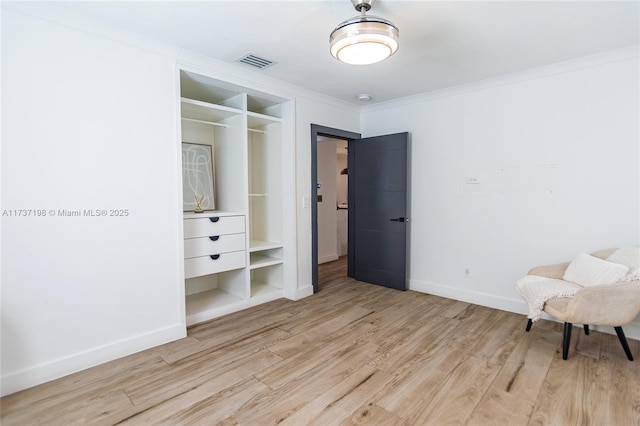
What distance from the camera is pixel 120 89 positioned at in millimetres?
2523

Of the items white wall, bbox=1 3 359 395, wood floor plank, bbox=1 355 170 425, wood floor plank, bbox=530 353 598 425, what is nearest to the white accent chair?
wood floor plank, bbox=530 353 598 425

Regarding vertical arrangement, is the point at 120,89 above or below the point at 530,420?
above

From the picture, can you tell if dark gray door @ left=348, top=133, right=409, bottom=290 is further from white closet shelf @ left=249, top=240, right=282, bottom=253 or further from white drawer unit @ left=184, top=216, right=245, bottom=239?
white drawer unit @ left=184, top=216, right=245, bottom=239

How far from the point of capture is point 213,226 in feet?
10.9

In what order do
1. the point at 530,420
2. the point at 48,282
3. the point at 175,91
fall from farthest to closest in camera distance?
the point at 175,91
the point at 48,282
the point at 530,420

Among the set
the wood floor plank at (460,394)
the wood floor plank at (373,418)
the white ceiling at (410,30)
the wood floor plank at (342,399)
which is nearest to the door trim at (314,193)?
the white ceiling at (410,30)

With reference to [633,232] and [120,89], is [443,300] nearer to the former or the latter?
[633,232]

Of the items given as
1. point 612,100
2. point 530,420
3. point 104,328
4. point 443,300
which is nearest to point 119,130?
point 104,328

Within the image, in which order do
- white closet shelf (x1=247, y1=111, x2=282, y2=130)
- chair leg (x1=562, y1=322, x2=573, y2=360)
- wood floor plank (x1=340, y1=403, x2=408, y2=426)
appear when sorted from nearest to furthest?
wood floor plank (x1=340, y1=403, x2=408, y2=426)
chair leg (x1=562, y1=322, x2=573, y2=360)
white closet shelf (x1=247, y1=111, x2=282, y2=130)

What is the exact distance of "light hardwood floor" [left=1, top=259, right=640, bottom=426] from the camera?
1916mm

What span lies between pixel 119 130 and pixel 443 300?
372cm

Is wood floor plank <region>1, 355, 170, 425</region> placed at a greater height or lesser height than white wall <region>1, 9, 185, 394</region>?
lesser

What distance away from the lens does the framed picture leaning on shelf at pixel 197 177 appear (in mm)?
3668

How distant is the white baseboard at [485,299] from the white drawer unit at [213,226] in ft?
7.87
